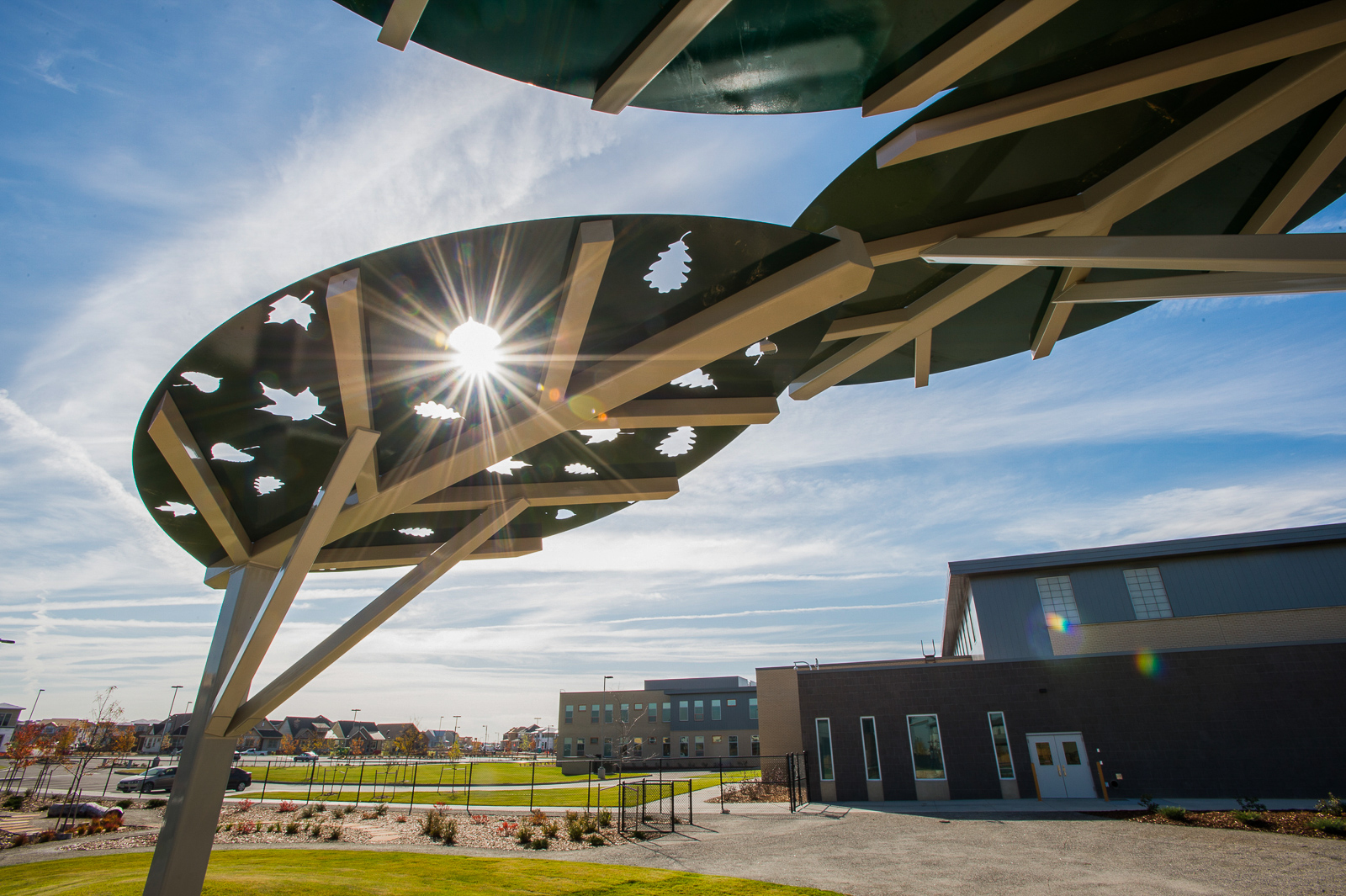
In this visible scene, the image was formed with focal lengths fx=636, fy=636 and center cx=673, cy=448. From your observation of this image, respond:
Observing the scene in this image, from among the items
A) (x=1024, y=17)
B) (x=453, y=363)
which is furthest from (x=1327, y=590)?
(x=453, y=363)

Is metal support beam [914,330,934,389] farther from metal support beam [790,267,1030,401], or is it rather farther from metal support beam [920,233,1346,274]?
metal support beam [920,233,1346,274]

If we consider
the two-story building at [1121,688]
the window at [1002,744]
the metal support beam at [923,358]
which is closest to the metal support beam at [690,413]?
the metal support beam at [923,358]

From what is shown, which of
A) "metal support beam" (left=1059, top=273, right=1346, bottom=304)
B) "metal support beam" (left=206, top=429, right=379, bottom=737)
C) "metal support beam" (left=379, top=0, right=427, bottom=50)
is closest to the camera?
"metal support beam" (left=379, top=0, right=427, bottom=50)

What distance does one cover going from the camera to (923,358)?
34.7 feet

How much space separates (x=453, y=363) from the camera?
7.84 meters

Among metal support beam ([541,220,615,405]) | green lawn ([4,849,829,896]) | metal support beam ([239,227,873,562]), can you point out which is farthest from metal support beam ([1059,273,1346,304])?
green lawn ([4,849,829,896])

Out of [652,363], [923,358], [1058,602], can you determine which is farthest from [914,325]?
[1058,602]

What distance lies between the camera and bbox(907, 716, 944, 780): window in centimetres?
2503

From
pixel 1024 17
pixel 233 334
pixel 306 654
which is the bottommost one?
pixel 306 654

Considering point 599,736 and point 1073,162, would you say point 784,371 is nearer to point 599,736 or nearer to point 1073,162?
point 1073,162

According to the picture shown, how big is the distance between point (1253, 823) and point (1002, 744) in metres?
9.00

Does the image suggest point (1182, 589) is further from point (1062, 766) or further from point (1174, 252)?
point (1174, 252)

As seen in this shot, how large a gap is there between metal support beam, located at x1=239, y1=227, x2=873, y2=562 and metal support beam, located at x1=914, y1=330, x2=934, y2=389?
13.2 ft

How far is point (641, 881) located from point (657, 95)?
41.0 ft
